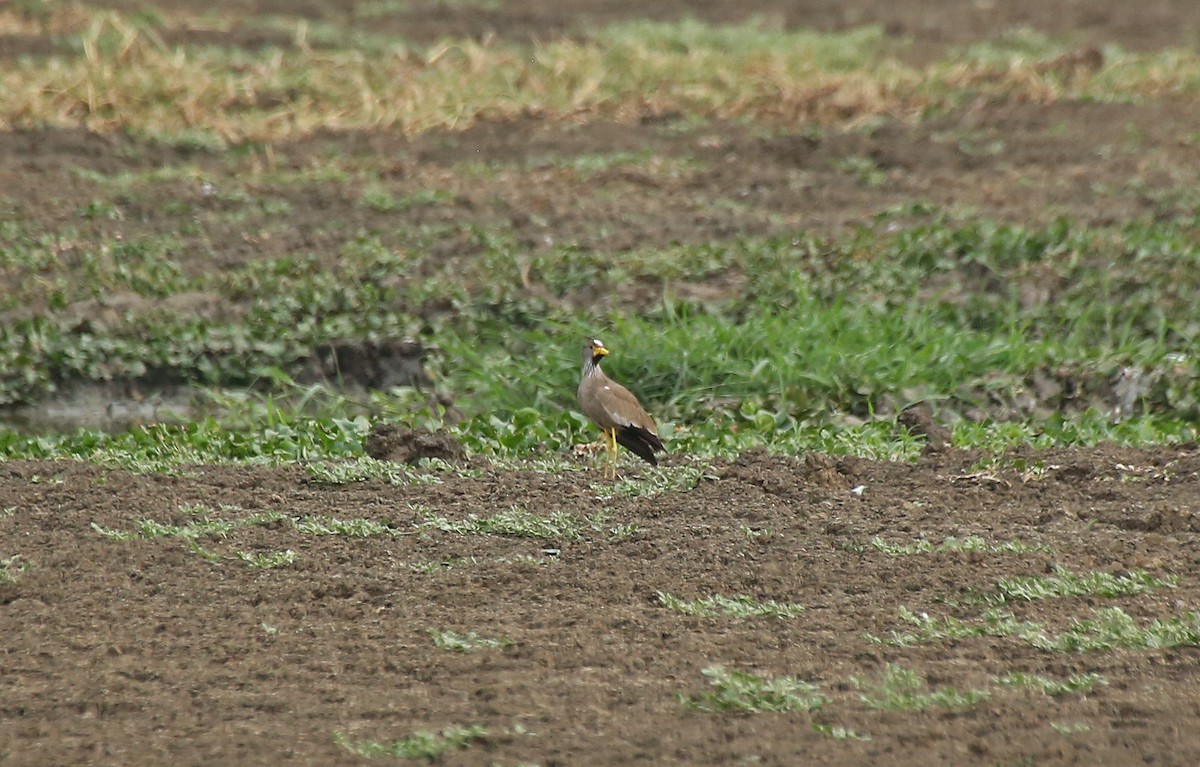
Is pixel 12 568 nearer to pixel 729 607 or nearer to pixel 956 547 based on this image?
pixel 729 607

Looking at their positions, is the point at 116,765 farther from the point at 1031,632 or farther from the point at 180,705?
the point at 1031,632

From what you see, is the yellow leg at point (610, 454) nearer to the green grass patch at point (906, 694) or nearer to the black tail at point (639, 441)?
the black tail at point (639, 441)

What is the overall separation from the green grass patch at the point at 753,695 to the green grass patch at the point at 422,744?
2.06 feet

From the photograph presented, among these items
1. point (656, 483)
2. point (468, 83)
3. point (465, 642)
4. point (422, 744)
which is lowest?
point (656, 483)

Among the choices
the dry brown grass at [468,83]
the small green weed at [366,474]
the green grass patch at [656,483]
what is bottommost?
the green grass patch at [656,483]

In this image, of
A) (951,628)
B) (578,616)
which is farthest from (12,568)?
(951,628)

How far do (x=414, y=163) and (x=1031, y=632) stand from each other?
28.8ft

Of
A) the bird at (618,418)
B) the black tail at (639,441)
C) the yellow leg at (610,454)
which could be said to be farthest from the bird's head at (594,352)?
the black tail at (639,441)

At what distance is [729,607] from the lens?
5211mm

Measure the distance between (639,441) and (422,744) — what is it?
2.77 meters

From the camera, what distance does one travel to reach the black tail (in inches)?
261

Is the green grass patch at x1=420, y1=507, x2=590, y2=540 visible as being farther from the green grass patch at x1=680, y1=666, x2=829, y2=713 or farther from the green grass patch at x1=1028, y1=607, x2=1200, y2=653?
the green grass patch at x1=1028, y1=607, x2=1200, y2=653

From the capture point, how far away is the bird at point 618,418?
6.60 meters

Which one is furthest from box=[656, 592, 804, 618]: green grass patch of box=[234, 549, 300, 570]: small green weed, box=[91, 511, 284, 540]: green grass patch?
box=[91, 511, 284, 540]: green grass patch
